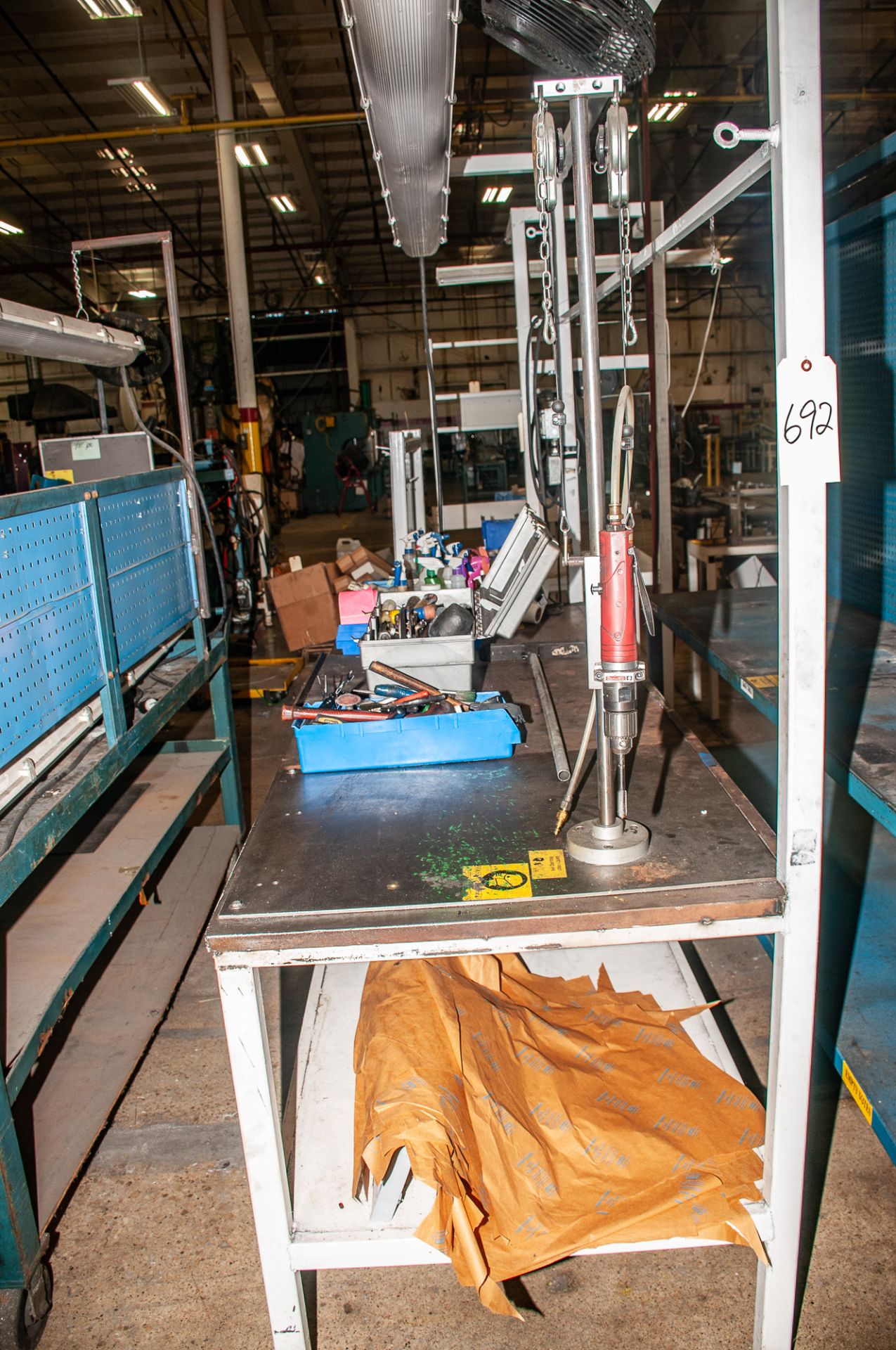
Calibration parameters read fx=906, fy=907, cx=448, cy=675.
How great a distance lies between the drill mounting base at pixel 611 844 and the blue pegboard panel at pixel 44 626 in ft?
2.94

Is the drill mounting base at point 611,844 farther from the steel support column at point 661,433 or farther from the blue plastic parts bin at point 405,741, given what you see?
the steel support column at point 661,433

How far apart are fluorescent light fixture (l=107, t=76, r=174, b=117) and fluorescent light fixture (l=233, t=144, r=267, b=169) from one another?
0.51m

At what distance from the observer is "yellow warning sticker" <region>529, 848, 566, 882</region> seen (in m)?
1.16

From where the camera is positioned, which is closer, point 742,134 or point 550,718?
point 742,134

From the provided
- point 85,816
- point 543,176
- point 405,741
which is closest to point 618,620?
point 405,741

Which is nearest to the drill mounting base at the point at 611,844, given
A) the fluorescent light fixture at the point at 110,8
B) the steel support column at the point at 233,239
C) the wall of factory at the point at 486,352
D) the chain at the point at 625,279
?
the chain at the point at 625,279

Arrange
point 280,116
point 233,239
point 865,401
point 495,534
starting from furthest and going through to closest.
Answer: point 280,116
point 233,239
point 495,534
point 865,401

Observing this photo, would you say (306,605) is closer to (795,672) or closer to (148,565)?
(148,565)

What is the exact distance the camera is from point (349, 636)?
2.24m

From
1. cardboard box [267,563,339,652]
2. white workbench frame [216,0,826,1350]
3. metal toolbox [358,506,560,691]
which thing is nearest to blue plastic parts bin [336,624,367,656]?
metal toolbox [358,506,560,691]

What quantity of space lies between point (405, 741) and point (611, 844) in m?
0.45

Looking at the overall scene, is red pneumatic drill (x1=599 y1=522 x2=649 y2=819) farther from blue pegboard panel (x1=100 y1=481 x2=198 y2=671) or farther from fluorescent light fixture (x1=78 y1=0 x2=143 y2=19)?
fluorescent light fixture (x1=78 y1=0 x2=143 y2=19)

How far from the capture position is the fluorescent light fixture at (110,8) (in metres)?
4.77

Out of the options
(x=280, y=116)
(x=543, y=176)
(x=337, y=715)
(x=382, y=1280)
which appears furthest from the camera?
(x=280, y=116)
